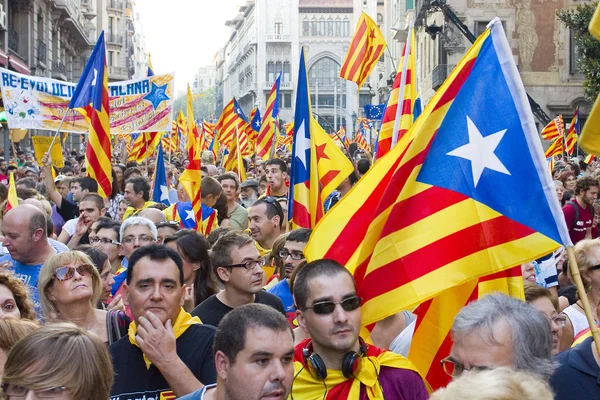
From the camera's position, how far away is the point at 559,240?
4074mm

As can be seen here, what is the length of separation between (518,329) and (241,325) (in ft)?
3.35

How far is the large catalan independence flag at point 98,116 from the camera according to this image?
10.6 m

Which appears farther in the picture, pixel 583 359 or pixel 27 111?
pixel 27 111

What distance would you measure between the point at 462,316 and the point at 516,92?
3.73 feet

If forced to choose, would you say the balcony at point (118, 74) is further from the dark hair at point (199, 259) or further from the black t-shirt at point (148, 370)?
the black t-shirt at point (148, 370)

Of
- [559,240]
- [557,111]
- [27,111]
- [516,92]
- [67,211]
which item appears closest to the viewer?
[559,240]

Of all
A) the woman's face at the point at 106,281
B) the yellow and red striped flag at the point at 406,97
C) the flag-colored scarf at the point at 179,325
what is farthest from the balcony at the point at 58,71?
the flag-colored scarf at the point at 179,325

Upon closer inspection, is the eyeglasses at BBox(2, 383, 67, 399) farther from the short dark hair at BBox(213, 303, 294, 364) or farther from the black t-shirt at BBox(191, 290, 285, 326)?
the black t-shirt at BBox(191, 290, 285, 326)

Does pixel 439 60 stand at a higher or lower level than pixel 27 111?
higher

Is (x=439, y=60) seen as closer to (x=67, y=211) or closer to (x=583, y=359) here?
(x=67, y=211)

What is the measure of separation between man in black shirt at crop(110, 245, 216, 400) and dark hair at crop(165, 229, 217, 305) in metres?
1.71

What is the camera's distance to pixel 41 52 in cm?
4144

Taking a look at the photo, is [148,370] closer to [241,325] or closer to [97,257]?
[241,325]

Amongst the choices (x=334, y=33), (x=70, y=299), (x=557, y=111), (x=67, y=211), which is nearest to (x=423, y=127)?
(x=70, y=299)
